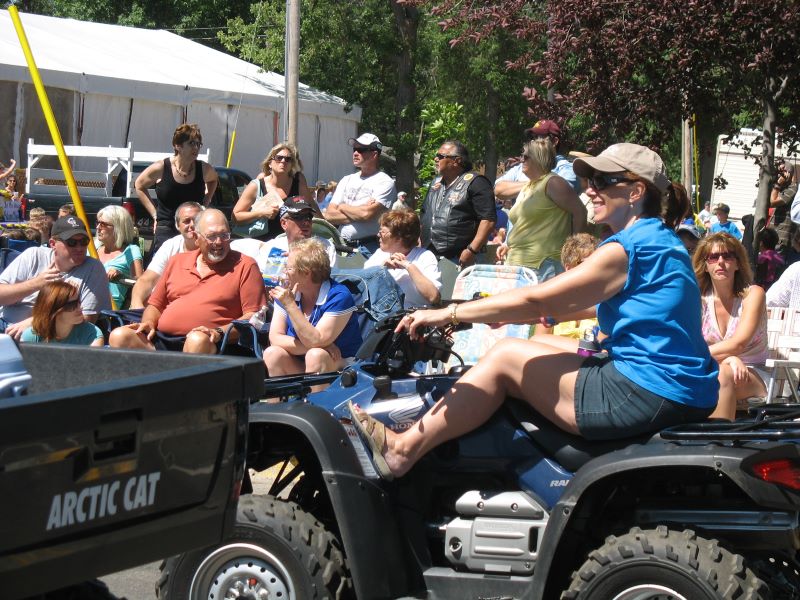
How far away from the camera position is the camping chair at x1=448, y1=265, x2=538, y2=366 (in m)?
7.62

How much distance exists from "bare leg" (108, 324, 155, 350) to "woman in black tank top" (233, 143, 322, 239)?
223cm

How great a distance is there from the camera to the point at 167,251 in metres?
8.77

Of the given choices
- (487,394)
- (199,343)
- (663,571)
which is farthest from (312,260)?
(663,571)

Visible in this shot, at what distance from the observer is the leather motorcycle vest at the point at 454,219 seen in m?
9.27

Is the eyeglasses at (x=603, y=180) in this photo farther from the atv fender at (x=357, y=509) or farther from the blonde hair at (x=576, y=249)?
the blonde hair at (x=576, y=249)

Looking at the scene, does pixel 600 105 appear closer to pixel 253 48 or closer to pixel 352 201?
pixel 352 201

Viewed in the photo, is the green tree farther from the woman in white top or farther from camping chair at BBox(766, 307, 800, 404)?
camping chair at BBox(766, 307, 800, 404)

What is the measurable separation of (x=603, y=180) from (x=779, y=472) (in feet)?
4.14

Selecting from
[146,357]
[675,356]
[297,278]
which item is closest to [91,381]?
[146,357]

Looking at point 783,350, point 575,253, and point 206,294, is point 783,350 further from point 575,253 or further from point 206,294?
point 206,294

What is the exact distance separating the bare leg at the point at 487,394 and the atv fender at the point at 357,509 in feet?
0.50

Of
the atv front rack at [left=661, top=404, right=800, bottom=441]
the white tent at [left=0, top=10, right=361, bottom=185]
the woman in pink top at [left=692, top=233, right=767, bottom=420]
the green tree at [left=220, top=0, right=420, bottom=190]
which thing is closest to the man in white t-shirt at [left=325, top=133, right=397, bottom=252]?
the woman in pink top at [left=692, top=233, right=767, bottom=420]

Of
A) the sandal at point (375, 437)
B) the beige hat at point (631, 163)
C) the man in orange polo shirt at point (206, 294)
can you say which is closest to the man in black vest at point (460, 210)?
the man in orange polo shirt at point (206, 294)

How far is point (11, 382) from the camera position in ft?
9.84
